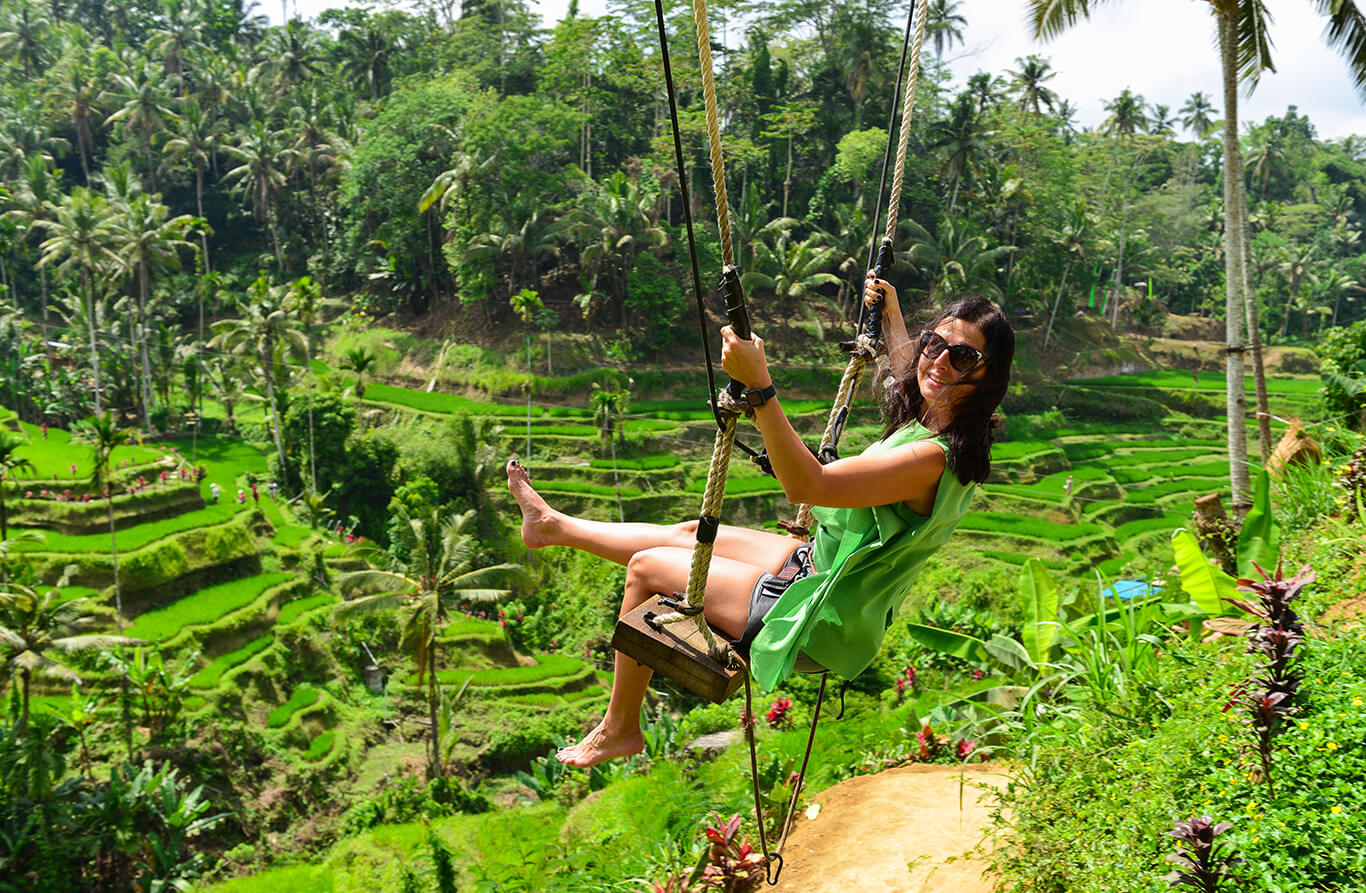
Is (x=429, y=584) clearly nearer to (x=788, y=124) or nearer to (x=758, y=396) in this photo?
(x=758, y=396)

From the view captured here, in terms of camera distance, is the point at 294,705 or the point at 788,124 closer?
the point at 294,705

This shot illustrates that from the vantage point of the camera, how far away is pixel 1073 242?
31.3 meters

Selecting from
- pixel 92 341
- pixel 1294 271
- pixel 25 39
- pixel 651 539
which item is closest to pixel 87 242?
pixel 92 341

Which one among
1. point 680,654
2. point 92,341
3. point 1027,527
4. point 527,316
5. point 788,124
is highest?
point 788,124

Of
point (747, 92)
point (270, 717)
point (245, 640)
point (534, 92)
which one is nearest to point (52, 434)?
point (245, 640)

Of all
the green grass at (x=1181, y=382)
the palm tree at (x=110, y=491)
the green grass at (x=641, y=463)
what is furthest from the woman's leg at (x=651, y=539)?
the green grass at (x=1181, y=382)

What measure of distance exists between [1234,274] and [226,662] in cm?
1610

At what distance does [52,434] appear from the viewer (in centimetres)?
2361

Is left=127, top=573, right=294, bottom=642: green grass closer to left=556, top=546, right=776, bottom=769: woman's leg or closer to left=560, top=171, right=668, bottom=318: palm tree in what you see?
left=560, top=171, right=668, bottom=318: palm tree

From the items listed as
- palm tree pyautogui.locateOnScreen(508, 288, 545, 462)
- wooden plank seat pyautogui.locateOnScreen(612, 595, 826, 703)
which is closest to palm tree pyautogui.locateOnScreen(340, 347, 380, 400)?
palm tree pyautogui.locateOnScreen(508, 288, 545, 462)

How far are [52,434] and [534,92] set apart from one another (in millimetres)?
18082

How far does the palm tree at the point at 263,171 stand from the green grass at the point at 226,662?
1960 cm

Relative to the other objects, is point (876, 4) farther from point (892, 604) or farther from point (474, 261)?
point (892, 604)

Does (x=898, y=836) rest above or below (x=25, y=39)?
below
